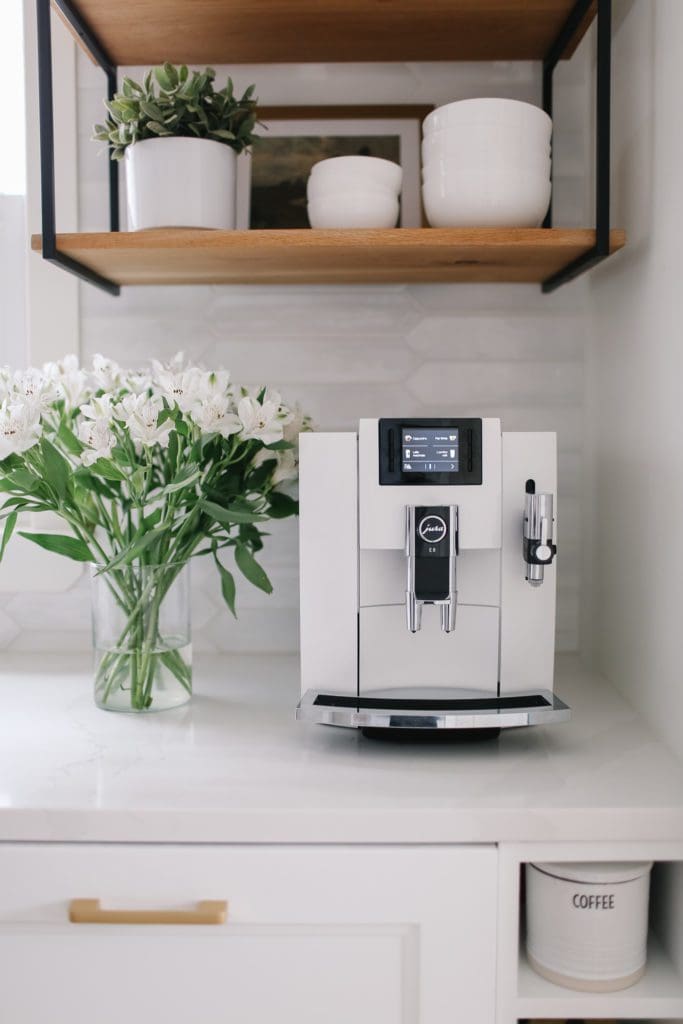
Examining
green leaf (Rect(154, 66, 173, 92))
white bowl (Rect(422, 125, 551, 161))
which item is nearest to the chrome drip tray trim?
white bowl (Rect(422, 125, 551, 161))

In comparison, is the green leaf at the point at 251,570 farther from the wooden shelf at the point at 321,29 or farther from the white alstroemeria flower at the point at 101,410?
the wooden shelf at the point at 321,29

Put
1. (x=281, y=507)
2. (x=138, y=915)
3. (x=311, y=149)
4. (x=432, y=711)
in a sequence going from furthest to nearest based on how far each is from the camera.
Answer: (x=311, y=149), (x=281, y=507), (x=432, y=711), (x=138, y=915)

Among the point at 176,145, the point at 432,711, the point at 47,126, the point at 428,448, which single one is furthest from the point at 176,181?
the point at 432,711

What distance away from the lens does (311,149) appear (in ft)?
4.84

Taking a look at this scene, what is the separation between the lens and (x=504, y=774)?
1.04 meters

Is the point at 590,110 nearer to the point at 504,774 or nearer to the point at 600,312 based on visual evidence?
the point at 600,312

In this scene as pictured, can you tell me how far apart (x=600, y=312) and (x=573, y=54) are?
42 cm

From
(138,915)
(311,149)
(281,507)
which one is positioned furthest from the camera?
(311,149)

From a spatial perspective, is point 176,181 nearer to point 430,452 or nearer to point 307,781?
point 430,452

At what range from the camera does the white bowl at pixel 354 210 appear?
1.24 meters

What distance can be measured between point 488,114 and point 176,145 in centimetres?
41

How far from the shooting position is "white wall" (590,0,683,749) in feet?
3.68

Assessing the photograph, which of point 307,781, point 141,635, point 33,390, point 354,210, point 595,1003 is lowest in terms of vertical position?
point 595,1003

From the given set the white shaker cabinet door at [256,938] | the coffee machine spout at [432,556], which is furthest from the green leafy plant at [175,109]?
the white shaker cabinet door at [256,938]
